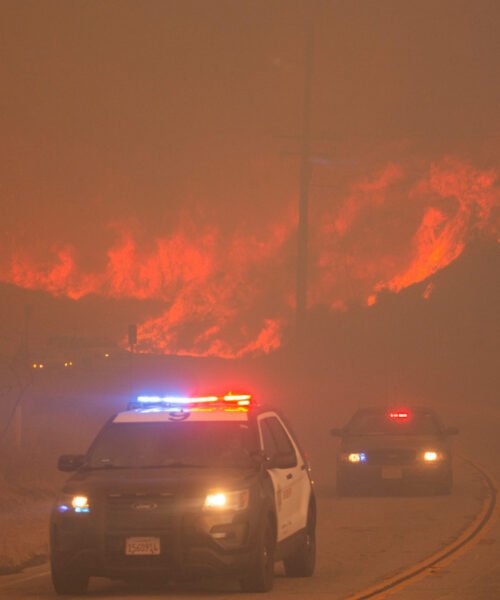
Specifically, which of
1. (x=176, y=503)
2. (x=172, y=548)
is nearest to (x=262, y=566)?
(x=172, y=548)

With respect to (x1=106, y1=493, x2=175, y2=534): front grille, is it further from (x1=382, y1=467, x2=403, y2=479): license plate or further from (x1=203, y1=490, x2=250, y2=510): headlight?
(x1=382, y1=467, x2=403, y2=479): license plate

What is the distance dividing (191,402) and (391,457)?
10.4 m

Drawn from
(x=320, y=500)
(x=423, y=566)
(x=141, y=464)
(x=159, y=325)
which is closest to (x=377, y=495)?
(x=320, y=500)

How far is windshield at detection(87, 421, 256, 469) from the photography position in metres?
13.5

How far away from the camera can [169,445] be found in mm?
13742

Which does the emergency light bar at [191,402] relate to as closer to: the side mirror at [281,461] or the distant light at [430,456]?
the side mirror at [281,461]

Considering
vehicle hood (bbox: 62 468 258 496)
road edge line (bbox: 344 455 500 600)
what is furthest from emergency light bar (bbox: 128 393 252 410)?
road edge line (bbox: 344 455 500 600)

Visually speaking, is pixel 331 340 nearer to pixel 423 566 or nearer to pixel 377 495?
pixel 377 495

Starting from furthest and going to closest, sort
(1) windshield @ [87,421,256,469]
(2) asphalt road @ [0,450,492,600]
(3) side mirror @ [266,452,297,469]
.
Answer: (1) windshield @ [87,421,256,469] < (3) side mirror @ [266,452,297,469] < (2) asphalt road @ [0,450,492,600]

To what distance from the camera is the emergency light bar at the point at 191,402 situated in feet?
46.6

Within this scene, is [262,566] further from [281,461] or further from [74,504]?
[74,504]

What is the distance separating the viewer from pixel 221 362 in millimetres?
62188

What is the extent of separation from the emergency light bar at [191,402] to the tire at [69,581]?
2.16 m

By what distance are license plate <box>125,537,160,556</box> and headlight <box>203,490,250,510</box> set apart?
0.54 metres
